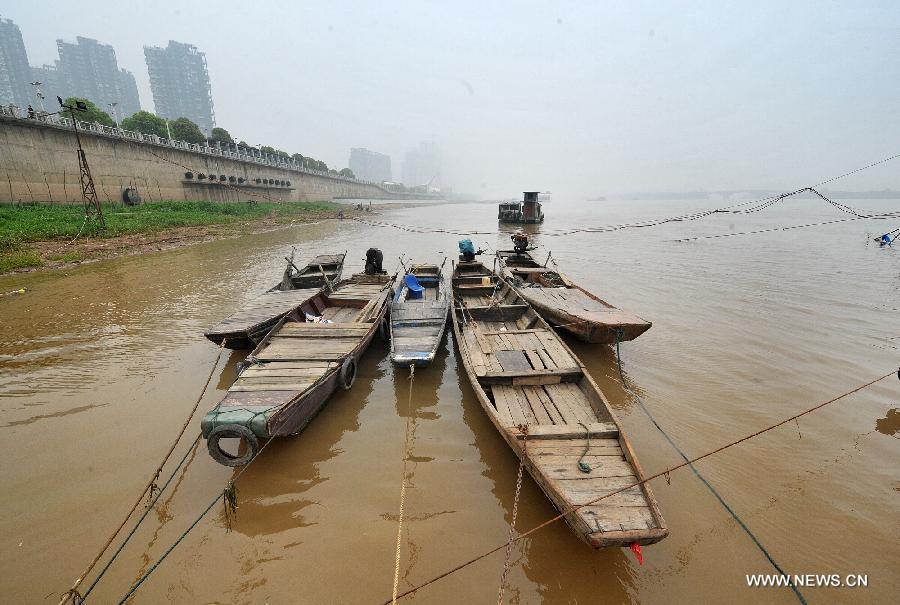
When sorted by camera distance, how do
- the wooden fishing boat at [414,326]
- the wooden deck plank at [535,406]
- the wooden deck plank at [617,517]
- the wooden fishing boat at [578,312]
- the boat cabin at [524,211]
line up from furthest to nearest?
1. the boat cabin at [524,211]
2. the wooden fishing boat at [578,312]
3. the wooden fishing boat at [414,326]
4. the wooden deck plank at [535,406]
5. the wooden deck plank at [617,517]

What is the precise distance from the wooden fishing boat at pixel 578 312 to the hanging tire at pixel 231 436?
23.3ft

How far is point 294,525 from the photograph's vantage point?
15.9 feet

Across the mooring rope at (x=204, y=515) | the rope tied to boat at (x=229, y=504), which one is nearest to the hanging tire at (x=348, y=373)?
the mooring rope at (x=204, y=515)

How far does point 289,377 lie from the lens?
6.48 metres

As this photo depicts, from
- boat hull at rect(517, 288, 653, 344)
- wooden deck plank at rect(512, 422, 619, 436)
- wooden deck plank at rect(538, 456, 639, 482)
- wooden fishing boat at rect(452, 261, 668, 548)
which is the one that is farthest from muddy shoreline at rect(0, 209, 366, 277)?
wooden deck plank at rect(538, 456, 639, 482)

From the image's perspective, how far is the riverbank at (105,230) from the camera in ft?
59.0

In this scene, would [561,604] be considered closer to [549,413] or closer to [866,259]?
Result: [549,413]

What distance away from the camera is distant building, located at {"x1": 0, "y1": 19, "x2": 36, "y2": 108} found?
137 m

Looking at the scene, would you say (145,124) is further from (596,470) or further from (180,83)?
(180,83)

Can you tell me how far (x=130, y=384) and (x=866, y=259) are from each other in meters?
35.6

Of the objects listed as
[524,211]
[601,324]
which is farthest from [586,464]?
[524,211]

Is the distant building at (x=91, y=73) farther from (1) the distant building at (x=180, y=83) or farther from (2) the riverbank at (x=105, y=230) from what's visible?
(2) the riverbank at (x=105, y=230)

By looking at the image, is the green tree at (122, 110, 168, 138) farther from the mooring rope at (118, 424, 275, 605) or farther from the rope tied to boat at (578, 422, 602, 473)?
the rope tied to boat at (578, 422, 602, 473)

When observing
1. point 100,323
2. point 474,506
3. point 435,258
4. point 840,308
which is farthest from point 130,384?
point 840,308
